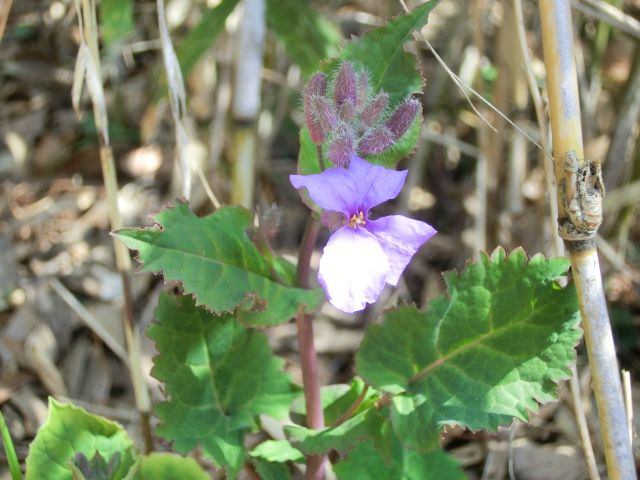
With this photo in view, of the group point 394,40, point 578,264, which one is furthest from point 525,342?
point 394,40

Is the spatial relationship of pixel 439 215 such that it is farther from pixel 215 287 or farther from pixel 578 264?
pixel 215 287

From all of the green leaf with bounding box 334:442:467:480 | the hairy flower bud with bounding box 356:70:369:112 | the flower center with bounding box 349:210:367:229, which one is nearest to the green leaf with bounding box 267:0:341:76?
the hairy flower bud with bounding box 356:70:369:112

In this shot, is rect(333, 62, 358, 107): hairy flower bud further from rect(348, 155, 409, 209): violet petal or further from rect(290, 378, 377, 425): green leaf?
rect(290, 378, 377, 425): green leaf

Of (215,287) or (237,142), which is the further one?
(237,142)

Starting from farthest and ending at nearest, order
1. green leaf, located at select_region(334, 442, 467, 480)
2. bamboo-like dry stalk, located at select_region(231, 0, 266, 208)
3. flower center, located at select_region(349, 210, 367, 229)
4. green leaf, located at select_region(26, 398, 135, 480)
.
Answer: bamboo-like dry stalk, located at select_region(231, 0, 266, 208), green leaf, located at select_region(334, 442, 467, 480), green leaf, located at select_region(26, 398, 135, 480), flower center, located at select_region(349, 210, 367, 229)

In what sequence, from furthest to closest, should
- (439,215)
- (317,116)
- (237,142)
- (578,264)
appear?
(439,215)
(237,142)
(578,264)
(317,116)

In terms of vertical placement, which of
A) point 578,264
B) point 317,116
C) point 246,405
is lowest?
point 246,405

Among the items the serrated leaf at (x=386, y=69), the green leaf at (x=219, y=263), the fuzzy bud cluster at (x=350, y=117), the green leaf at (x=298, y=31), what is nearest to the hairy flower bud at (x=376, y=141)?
the fuzzy bud cluster at (x=350, y=117)
